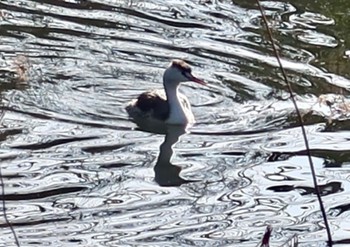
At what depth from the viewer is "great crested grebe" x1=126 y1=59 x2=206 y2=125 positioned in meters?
11.3

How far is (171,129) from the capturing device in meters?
11.4

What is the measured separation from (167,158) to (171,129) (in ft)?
3.74

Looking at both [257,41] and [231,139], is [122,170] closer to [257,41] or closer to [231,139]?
[231,139]

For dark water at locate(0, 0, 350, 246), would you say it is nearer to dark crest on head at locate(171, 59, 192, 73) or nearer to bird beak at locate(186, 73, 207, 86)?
bird beak at locate(186, 73, 207, 86)

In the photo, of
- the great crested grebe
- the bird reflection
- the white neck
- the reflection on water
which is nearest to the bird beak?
the great crested grebe

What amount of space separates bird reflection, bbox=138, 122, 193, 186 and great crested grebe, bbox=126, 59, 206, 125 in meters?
0.10

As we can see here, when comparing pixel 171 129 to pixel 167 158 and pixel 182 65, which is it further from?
pixel 167 158

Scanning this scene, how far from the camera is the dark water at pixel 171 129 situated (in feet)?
28.0

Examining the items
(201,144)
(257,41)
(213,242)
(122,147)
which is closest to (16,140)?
(122,147)

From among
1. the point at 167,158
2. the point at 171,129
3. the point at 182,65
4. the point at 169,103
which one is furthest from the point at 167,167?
the point at 182,65

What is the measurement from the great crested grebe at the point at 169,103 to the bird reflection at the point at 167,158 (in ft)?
0.31

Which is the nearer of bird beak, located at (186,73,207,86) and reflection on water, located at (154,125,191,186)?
reflection on water, located at (154,125,191,186)

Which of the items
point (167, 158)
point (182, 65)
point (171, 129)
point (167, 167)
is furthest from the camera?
point (182, 65)

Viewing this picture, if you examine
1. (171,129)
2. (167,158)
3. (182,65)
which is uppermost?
(182,65)
